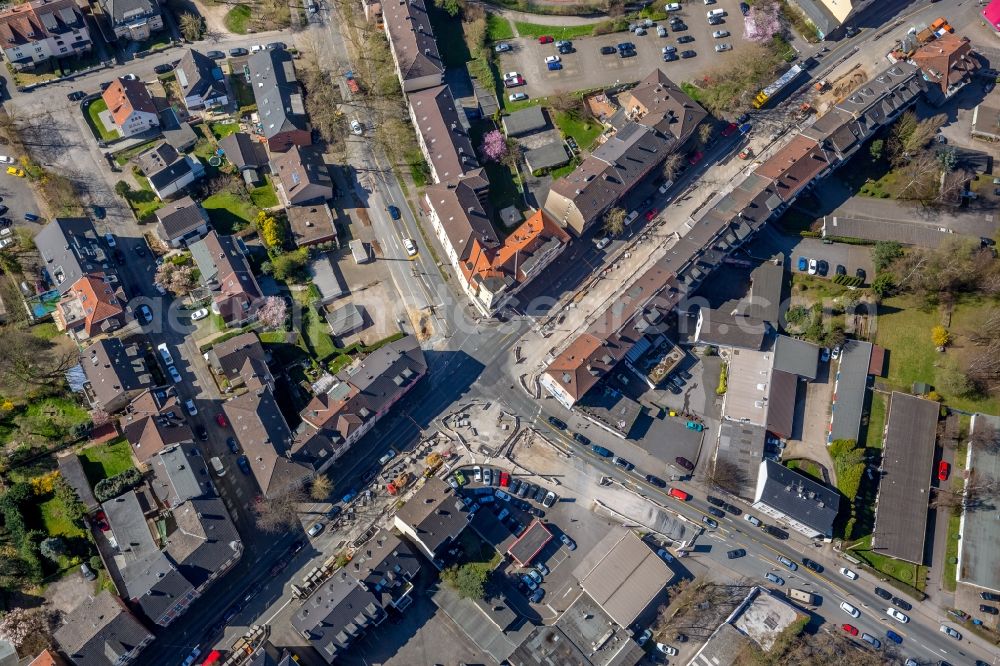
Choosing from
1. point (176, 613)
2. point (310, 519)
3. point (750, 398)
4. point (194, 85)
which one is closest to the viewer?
point (176, 613)

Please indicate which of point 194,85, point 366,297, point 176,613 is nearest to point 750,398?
point 366,297

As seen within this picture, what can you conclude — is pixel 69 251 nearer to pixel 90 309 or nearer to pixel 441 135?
pixel 90 309

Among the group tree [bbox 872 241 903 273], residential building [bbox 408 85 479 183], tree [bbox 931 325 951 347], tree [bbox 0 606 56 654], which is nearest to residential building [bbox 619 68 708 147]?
residential building [bbox 408 85 479 183]

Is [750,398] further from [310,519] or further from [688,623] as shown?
[310,519]

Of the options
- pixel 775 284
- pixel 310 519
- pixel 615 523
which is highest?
pixel 775 284

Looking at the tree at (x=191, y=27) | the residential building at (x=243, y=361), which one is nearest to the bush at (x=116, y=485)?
the residential building at (x=243, y=361)

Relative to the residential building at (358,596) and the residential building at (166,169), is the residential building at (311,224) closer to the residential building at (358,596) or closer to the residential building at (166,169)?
the residential building at (166,169)
